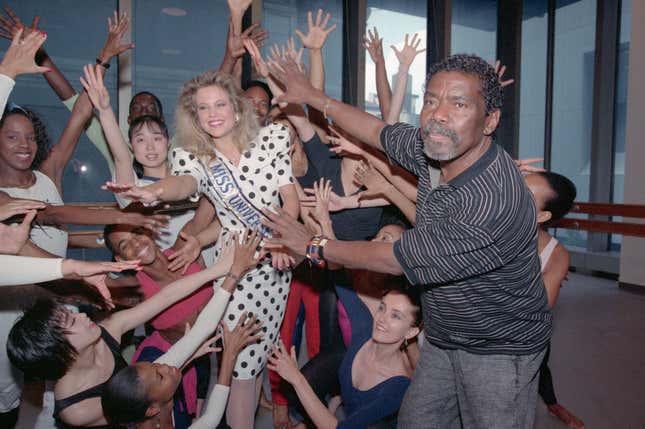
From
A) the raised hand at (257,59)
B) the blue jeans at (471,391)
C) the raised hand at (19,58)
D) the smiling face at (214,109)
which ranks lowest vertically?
the blue jeans at (471,391)

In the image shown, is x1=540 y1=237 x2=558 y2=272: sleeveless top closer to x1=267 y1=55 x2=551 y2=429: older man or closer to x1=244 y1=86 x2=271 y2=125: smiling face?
x1=267 y1=55 x2=551 y2=429: older man

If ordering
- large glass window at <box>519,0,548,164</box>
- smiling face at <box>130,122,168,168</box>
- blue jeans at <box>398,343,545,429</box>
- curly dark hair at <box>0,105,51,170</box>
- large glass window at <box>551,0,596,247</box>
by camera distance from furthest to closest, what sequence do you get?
large glass window at <box>519,0,548,164</box> < large glass window at <box>551,0,596,247</box> < smiling face at <box>130,122,168,168</box> < curly dark hair at <box>0,105,51,170</box> < blue jeans at <box>398,343,545,429</box>

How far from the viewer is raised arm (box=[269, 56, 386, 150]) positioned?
1.96 meters

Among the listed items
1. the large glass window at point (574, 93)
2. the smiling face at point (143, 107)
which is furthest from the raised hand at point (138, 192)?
the large glass window at point (574, 93)

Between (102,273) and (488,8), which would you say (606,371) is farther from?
(488,8)

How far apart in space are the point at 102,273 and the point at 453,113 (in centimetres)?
128

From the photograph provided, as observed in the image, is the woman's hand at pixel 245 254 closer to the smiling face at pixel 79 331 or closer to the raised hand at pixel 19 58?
the smiling face at pixel 79 331

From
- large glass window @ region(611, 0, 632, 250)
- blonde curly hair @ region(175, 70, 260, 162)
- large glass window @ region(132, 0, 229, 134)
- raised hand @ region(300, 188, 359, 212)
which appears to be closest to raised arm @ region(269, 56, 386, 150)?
blonde curly hair @ region(175, 70, 260, 162)

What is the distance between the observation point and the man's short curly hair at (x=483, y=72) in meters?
1.45

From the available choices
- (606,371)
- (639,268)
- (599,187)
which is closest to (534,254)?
(606,371)

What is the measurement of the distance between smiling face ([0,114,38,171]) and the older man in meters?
1.42

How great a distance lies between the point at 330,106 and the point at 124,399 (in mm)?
1362

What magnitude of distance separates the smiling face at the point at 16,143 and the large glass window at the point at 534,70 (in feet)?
22.4

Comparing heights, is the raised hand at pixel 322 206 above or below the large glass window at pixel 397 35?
below
